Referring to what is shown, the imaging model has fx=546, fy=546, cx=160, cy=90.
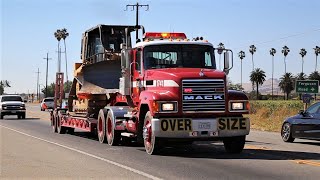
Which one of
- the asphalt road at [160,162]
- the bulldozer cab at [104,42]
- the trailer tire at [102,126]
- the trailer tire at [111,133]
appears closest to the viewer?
the asphalt road at [160,162]

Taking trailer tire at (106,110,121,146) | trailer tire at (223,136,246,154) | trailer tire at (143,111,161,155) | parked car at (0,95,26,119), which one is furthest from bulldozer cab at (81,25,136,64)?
parked car at (0,95,26,119)

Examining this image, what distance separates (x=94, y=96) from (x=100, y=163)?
747 centimetres

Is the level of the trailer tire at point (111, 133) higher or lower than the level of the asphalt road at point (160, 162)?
higher

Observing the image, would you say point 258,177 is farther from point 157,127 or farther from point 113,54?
point 113,54

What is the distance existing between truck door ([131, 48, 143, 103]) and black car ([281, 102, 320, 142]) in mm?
5753

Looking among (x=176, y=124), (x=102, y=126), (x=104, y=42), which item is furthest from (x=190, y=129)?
(x=104, y=42)

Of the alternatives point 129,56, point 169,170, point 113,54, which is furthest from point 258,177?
point 113,54

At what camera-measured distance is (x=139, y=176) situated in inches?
410

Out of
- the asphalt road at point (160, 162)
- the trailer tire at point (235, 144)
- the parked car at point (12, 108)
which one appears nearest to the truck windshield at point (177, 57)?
the trailer tire at point (235, 144)

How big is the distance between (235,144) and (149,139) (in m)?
2.33

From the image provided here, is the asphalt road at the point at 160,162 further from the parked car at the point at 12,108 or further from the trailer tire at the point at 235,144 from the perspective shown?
the parked car at the point at 12,108

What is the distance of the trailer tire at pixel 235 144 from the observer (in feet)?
47.0

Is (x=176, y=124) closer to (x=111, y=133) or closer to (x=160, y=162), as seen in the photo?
(x=160, y=162)

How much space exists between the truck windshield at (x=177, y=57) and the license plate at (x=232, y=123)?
1.80 m
